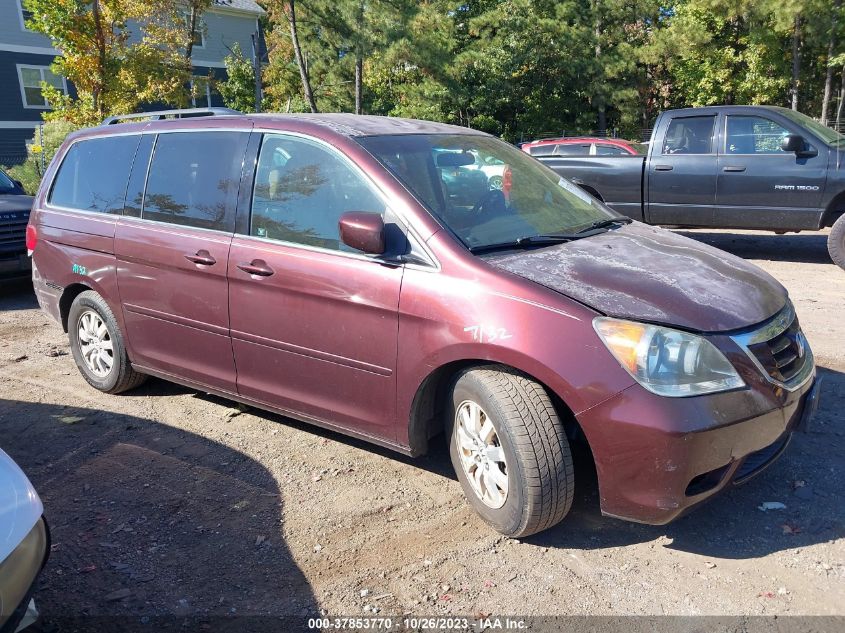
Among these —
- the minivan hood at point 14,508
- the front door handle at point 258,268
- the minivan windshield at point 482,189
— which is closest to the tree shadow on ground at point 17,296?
the front door handle at point 258,268

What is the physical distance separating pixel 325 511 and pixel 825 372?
3558 mm

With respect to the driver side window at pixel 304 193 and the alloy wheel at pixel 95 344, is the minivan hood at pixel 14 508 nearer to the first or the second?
the driver side window at pixel 304 193

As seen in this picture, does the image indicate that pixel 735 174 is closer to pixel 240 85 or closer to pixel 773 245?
pixel 773 245

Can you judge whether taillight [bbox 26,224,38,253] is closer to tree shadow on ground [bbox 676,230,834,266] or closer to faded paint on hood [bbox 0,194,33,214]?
faded paint on hood [bbox 0,194,33,214]

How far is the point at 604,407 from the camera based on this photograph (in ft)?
9.59

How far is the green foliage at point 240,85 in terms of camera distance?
30016 mm

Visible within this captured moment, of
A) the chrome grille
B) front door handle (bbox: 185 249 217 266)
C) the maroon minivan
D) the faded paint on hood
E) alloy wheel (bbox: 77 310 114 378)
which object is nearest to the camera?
the maroon minivan

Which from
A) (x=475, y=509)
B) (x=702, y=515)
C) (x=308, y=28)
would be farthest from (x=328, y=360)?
(x=308, y=28)

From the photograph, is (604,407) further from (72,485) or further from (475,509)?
(72,485)

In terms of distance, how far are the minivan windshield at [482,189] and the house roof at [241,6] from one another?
30654 mm

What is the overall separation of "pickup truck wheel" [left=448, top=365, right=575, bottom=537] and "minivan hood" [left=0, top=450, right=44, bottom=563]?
5.72 feet

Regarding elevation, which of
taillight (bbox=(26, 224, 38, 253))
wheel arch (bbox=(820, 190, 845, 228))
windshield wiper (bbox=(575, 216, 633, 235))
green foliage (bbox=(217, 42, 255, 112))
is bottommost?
wheel arch (bbox=(820, 190, 845, 228))

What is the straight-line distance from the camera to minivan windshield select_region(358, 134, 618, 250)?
3654 millimetres

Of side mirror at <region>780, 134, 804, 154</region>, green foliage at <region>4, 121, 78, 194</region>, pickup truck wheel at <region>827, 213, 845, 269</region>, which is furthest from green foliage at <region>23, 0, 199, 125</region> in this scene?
pickup truck wheel at <region>827, 213, 845, 269</region>
